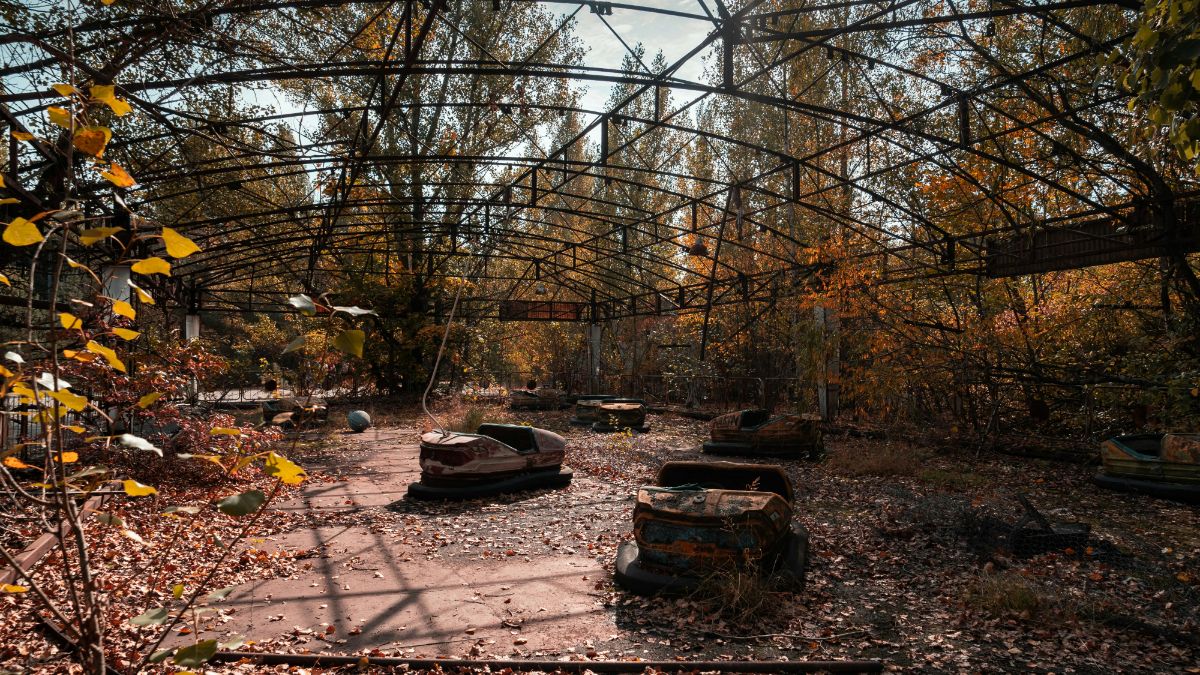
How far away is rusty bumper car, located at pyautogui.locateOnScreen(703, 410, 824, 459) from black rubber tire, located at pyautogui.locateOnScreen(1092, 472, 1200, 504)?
10.8ft

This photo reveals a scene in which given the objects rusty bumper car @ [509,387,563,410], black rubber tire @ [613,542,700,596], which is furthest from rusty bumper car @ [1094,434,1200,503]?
rusty bumper car @ [509,387,563,410]

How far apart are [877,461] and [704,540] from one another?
5.16 m

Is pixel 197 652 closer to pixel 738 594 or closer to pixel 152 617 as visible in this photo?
pixel 152 617

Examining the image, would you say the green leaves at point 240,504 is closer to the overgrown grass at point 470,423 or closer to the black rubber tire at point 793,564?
the black rubber tire at point 793,564

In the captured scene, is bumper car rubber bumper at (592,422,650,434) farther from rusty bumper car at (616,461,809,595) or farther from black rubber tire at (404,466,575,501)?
rusty bumper car at (616,461,809,595)

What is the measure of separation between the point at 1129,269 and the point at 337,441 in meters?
12.7

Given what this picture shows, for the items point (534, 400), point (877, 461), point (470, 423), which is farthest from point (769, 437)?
point (534, 400)

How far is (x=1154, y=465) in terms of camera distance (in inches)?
262

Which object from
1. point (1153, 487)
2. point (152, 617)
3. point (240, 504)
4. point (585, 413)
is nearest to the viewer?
point (240, 504)

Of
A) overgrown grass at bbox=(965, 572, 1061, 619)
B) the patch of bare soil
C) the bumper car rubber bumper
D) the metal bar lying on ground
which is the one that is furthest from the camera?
the bumper car rubber bumper

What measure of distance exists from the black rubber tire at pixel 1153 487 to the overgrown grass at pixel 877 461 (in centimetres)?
184

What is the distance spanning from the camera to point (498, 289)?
25141 mm

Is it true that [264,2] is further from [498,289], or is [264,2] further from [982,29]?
[498,289]

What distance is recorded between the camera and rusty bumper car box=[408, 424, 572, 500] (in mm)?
7047
